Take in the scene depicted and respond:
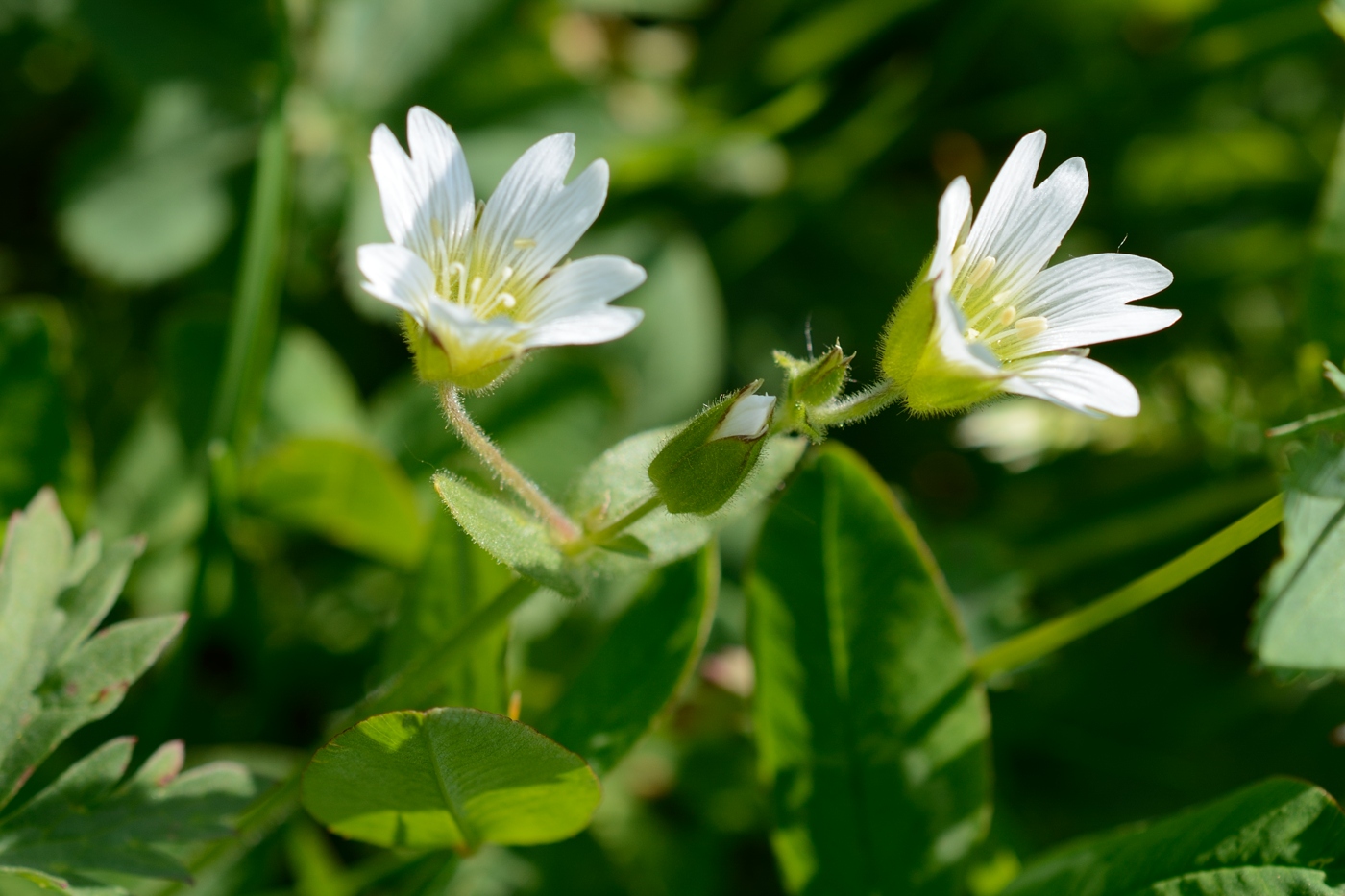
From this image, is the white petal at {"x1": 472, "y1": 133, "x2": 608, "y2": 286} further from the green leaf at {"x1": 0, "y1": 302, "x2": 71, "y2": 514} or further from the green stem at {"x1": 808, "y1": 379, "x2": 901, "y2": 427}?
the green leaf at {"x1": 0, "y1": 302, "x2": 71, "y2": 514}

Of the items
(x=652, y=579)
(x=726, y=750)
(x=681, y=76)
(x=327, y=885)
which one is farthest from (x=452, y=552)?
(x=681, y=76)

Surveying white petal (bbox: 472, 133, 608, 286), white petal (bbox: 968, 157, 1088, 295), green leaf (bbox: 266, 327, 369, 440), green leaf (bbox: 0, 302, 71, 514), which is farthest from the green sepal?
green leaf (bbox: 266, 327, 369, 440)

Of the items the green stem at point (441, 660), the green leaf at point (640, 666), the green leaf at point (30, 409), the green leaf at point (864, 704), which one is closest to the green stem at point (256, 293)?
the green leaf at point (30, 409)

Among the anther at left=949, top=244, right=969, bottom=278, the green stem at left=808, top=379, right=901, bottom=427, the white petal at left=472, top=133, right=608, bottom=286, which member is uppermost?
the white petal at left=472, top=133, right=608, bottom=286

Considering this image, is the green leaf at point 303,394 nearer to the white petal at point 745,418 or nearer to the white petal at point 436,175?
the white petal at point 436,175

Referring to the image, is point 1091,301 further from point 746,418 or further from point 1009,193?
point 746,418

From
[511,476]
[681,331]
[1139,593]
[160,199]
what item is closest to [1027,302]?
[1139,593]
